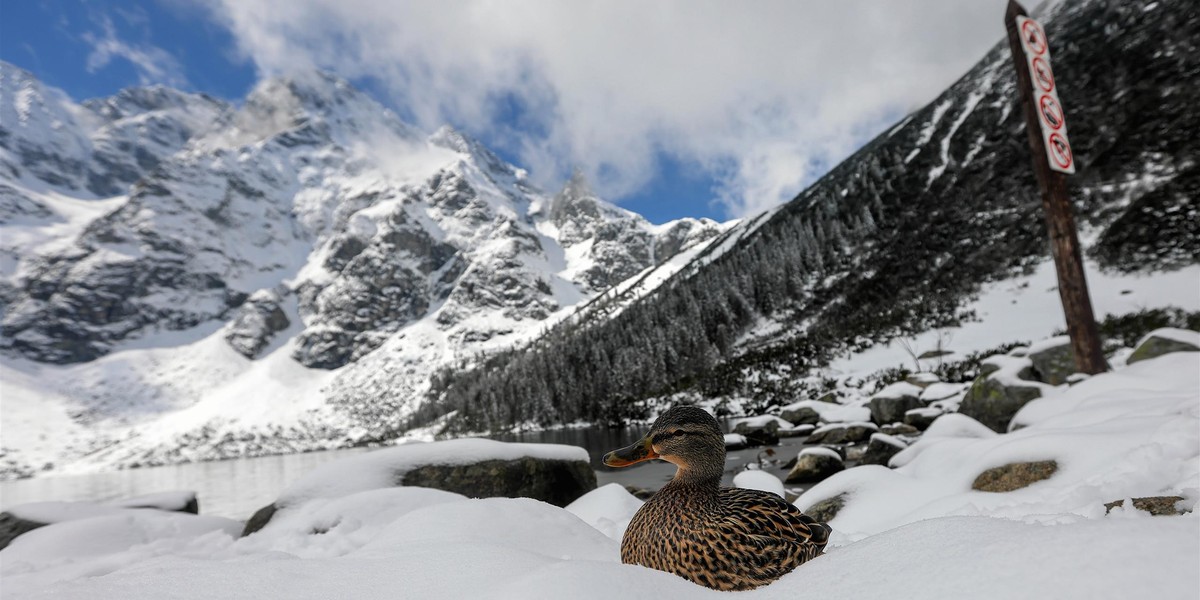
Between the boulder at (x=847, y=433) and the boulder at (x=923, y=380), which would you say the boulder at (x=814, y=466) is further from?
the boulder at (x=923, y=380)

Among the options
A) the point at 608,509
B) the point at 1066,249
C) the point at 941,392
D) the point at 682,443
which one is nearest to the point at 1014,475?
the point at 682,443

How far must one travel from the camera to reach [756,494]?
8.67 ft

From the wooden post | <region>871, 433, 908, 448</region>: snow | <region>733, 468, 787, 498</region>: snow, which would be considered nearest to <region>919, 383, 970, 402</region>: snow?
<region>871, 433, 908, 448</region>: snow

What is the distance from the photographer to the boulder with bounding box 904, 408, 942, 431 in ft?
57.2

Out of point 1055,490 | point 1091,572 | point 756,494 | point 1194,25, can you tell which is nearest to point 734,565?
point 756,494

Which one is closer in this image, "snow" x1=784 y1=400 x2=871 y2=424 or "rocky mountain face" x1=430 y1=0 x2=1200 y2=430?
"snow" x1=784 y1=400 x2=871 y2=424

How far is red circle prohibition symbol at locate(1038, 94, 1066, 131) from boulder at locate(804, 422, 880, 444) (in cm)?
1221

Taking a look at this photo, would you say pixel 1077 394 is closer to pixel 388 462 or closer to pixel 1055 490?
pixel 1055 490

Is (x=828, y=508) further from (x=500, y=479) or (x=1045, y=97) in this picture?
(x=1045, y=97)

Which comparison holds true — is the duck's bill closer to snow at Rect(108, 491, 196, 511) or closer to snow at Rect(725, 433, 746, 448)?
snow at Rect(108, 491, 196, 511)

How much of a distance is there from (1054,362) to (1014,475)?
11035mm

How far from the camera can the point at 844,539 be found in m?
3.53

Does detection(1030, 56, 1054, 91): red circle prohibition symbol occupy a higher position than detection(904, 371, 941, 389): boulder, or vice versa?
detection(1030, 56, 1054, 91): red circle prohibition symbol

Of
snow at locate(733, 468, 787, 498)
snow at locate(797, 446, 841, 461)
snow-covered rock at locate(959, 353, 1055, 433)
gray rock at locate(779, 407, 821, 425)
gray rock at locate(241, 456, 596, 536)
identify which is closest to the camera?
snow at locate(733, 468, 787, 498)
